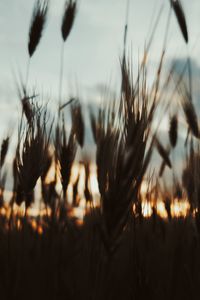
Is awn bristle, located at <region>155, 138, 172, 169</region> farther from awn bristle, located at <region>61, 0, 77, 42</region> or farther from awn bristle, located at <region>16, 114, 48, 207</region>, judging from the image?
awn bristle, located at <region>16, 114, 48, 207</region>

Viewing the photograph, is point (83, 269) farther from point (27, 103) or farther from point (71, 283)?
point (27, 103)

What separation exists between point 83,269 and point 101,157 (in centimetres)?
41

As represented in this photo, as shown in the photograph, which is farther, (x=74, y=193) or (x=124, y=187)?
(x=74, y=193)

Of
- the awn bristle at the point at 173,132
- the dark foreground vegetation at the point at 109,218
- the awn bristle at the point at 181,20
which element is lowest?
the dark foreground vegetation at the point at 109,218

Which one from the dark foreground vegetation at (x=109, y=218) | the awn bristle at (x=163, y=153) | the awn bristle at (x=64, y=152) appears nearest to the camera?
the dark foreground vegetation at (x=109, y=218)

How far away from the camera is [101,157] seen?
30.4 inches

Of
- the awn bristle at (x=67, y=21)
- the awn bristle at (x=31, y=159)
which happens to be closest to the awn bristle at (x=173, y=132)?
the awn bristle at (x=67, y=21)

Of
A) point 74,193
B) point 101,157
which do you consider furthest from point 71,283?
point 74,193

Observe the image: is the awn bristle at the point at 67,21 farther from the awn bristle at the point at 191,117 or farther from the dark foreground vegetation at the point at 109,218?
the awn bristle at the point at 191,117

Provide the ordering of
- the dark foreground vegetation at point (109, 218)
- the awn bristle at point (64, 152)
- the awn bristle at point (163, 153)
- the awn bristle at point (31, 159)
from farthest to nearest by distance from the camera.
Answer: the awn bristle at point (163, 153) → the awn bristle at point (64, 152) → the awn bristle at point (31, 159) → the dark foreground vegetation at point (109, 218)

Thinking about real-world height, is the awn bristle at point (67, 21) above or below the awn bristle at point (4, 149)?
above

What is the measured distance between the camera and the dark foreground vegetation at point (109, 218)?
0.67 m

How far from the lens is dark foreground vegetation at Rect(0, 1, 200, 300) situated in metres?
0.67

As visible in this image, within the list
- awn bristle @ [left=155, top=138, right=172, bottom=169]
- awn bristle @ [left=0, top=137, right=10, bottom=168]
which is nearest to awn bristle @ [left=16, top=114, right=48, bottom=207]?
awn bristle @ [left=0, top=137, right=10, bottom=168]
